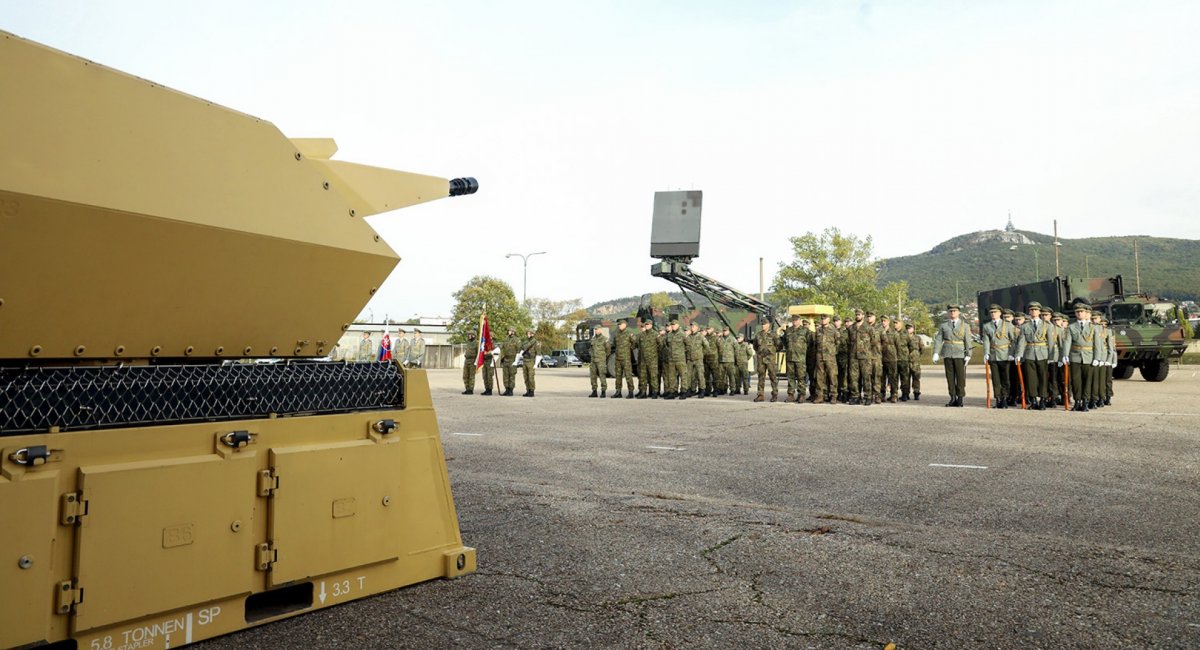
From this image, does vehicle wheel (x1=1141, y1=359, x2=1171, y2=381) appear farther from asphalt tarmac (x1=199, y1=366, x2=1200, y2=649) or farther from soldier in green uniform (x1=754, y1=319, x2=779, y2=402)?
asphalt tarmac (x1=199, y1=366, x2=1200, y2=649)

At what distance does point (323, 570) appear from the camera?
3.45 meters

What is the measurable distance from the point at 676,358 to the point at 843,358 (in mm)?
3739

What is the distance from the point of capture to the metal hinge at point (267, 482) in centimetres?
326

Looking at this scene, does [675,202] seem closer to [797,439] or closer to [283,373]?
[797,439]

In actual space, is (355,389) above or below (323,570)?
above

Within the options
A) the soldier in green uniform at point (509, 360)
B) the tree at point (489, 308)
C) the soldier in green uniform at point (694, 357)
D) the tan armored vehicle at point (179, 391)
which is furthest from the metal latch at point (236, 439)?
the tree at point (489, 308)

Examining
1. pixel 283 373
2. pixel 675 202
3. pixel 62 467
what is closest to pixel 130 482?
pixel 62 467

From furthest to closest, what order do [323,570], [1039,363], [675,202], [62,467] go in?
[675,202] → [1039,363] → [323,570] → [62,467]

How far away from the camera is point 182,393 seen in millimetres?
3119

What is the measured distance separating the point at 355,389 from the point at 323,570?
84 cm

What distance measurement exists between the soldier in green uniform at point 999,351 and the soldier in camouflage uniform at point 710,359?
669 cm

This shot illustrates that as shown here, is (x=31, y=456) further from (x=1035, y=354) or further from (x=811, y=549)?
(x=1035, y=354)

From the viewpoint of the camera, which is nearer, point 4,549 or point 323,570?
point 4,549

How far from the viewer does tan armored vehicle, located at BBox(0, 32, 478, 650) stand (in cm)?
277
